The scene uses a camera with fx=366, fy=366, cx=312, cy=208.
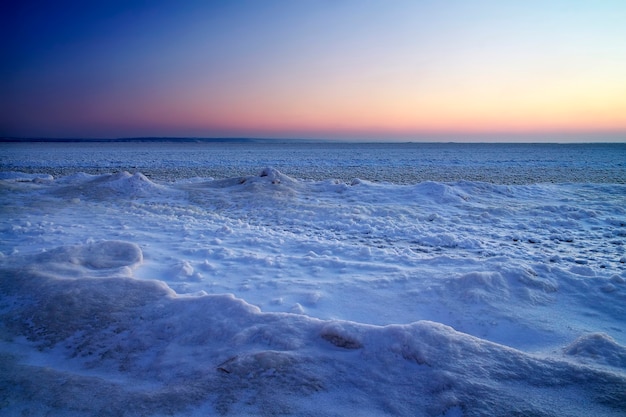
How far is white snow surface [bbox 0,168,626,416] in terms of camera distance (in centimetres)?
262

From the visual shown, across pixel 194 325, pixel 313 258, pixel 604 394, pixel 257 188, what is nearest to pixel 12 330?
pixel 194 325

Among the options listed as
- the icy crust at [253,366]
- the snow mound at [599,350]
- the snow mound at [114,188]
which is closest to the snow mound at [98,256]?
the icy crust at [253,366]

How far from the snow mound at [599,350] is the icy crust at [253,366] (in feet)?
0.03

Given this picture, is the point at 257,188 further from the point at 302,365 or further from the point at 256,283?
the point at 302,365

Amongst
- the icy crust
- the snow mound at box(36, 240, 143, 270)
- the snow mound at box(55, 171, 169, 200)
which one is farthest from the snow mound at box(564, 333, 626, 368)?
the snow mound at box(55, 171, 169, 200)

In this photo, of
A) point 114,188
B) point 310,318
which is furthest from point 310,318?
point 114,188

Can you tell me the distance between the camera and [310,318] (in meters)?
3.57

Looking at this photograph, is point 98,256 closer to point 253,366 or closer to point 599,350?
point 253,366

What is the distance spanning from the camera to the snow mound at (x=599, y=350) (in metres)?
3.02

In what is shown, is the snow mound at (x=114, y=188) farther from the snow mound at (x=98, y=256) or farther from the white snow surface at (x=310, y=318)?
the snow mound at (x=98, y=256)

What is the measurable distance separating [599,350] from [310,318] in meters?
2.52

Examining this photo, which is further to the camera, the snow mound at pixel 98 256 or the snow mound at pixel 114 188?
the snow mound at pixel 114 188

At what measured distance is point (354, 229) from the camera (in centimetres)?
830

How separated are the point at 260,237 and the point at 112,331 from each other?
3.90m
